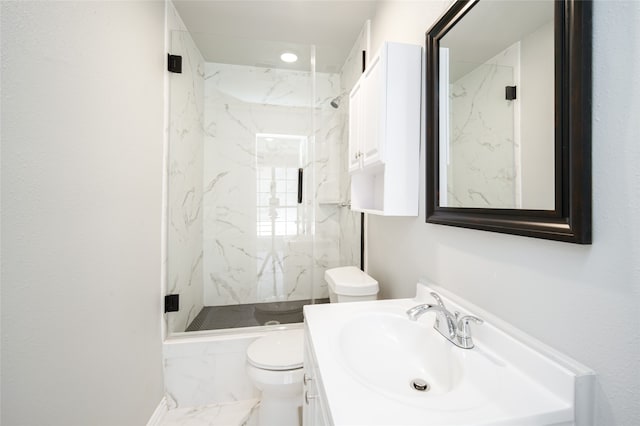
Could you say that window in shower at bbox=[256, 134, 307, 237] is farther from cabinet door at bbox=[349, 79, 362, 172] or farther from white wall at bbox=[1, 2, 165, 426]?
white wall at bbox=[1, 2, 165, 426]

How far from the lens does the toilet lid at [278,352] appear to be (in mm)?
1328

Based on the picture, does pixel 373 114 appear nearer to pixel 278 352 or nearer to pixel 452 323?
pixel 452 323

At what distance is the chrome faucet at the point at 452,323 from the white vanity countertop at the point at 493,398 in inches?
2.1

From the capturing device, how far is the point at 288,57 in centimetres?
207

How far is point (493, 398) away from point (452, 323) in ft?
0.82

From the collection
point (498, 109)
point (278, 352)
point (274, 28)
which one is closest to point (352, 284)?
point (278, 352)

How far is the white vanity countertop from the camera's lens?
0.53 m

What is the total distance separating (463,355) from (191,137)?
204 centimetres

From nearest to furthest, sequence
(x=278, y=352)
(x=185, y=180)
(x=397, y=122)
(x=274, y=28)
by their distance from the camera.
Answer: (x=397, y=122), (x=278, y=352), (x=185, y=180), (x=274, y=28)

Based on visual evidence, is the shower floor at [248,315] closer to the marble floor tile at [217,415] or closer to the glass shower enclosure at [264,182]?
the glass shower enclosure at [264,182]

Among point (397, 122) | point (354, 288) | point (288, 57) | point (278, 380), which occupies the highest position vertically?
point (288, 57)

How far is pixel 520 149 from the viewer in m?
0.72

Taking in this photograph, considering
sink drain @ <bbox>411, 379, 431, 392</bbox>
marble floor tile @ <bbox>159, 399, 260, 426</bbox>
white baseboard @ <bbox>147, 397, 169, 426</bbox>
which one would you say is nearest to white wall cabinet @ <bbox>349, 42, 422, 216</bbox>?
sink drain @ <bbox>411, 379, 431, 392</bbox>

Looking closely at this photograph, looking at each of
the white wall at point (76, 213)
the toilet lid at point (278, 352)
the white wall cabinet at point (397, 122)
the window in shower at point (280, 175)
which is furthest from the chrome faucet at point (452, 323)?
the window in shower at point (280, 175)
